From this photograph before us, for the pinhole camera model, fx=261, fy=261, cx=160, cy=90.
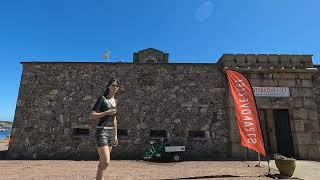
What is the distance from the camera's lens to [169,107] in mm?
10898

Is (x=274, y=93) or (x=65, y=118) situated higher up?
(x=274, y=93)

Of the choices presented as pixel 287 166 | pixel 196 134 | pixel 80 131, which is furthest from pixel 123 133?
pixel 287 166

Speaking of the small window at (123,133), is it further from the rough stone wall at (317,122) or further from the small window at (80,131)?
the rough stone wall at (317,122)

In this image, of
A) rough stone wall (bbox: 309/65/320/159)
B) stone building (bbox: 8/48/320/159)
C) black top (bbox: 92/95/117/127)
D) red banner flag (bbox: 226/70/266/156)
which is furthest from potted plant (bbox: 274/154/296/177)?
black top (bbox: 92/95/117/127)

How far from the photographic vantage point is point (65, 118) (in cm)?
1075

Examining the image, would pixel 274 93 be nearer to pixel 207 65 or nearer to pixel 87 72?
pixel 207 65

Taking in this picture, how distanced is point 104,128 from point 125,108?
21.7ft

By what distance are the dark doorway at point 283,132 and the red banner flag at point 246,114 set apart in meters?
3.64

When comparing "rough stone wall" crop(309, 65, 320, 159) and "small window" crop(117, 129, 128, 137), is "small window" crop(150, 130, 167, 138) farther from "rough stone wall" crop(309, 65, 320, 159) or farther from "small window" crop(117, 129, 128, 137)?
"rough stone wall" crop(309, 65, 320, 159)

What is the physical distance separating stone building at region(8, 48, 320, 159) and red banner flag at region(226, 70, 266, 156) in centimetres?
271

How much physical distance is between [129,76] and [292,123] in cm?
697

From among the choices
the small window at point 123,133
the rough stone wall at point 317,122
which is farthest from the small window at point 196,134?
the rough stone wall at point 317,122

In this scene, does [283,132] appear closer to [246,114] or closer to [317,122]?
[317,122]

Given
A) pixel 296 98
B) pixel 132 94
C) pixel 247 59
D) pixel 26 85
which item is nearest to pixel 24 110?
pixel 26 85
